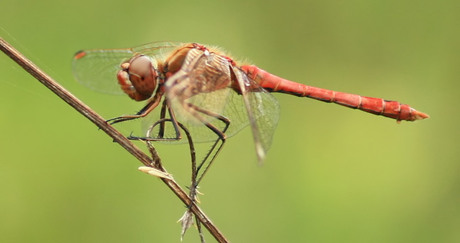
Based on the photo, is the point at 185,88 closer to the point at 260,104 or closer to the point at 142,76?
the point at 142,76

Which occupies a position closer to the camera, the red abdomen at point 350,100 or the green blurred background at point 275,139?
the red abdomen at point 350,100

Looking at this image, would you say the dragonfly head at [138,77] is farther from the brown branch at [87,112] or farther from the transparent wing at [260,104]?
the brown branch at [87,112]

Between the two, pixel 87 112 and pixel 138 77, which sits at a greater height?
pixel 138 77

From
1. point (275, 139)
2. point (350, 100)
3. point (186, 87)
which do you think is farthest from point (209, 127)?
point (275, 139)

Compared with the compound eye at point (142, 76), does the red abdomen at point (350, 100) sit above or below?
above

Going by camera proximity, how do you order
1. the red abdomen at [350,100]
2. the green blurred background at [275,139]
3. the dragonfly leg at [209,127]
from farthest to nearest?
1. the green blurred background at [275,139]
2. the red abdomen at [350,100]
3. the dragonfly leg at [209,127]

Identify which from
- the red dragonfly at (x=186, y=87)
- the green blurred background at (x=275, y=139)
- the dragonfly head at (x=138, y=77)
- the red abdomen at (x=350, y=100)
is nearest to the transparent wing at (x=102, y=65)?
the red dragonfly at (x=186, y=87)

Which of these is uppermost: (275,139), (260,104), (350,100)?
(350,100)

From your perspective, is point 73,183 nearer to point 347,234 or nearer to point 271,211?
point 271,211
